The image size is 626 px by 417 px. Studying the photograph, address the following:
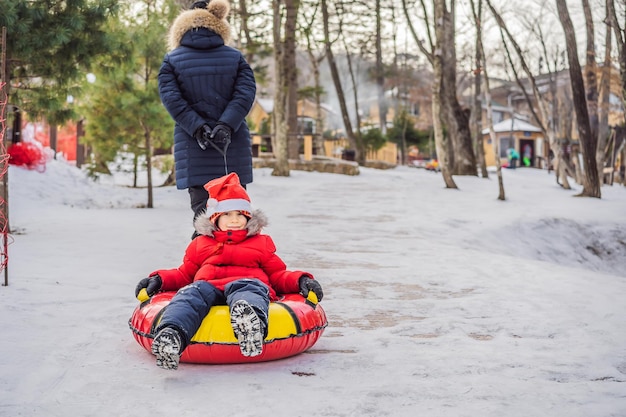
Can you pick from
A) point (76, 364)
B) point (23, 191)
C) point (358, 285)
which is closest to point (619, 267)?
point (358, 285)

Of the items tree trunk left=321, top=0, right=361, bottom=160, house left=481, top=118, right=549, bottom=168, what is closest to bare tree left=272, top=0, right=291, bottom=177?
tree trunk left=321, top=0, right=361, bottom=160

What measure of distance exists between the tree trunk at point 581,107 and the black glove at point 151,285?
12963 millimetres

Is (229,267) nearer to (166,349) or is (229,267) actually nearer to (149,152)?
(166,349)

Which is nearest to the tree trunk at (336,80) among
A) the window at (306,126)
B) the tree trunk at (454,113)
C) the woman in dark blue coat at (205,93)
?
the tree trunk at (454,113)

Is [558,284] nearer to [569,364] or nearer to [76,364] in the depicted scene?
[569,364]

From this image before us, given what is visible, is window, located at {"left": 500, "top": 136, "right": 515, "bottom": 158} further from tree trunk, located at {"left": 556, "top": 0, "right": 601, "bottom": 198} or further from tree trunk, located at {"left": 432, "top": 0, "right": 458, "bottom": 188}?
tree trunk, located at {"left": 556, "top": 0, "right": 601, "bottom": 198}

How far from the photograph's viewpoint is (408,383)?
3453mm

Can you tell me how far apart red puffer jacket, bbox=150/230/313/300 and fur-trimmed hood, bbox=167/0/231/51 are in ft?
6.60

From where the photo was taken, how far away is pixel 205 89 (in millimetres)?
5590

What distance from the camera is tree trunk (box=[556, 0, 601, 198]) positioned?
15211mm

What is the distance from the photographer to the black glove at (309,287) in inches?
163

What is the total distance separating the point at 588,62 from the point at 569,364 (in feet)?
61.6

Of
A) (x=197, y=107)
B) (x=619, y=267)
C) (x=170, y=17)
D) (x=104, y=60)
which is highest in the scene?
(x=170, y=17)

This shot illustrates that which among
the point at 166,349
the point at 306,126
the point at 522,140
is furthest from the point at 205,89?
the point at 522,140
